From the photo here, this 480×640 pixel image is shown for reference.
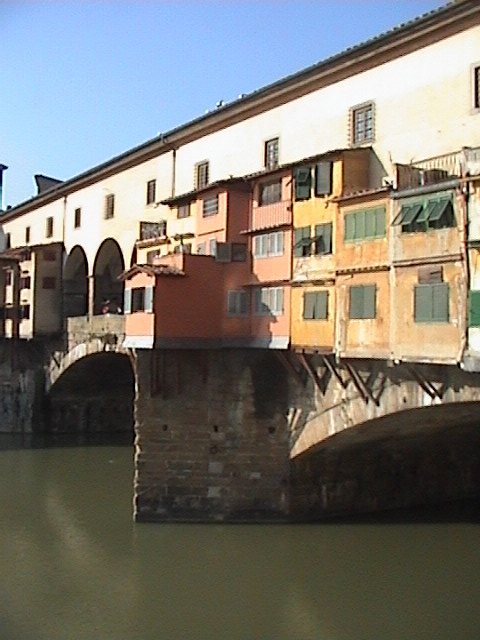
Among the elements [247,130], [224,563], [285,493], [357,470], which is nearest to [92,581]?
[224,563]

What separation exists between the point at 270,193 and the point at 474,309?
6.95 meters

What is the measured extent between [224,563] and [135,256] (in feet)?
43.6

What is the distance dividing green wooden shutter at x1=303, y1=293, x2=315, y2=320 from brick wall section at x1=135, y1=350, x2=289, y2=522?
83.4 inches

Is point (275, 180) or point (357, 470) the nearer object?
point (275, 180)

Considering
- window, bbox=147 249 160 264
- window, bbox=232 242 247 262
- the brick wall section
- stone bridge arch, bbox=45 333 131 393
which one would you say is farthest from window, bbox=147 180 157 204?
the brick wall section

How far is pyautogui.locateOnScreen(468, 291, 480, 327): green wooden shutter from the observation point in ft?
44.0

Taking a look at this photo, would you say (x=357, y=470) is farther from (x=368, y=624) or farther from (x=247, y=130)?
(x=247, y=130)

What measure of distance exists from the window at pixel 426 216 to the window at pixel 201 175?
934 cm

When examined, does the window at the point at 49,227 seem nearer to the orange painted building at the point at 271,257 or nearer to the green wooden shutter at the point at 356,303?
the orange painted building at the point at 271,257

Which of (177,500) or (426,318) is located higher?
(426,318)

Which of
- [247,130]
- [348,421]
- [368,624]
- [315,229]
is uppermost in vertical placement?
[247,130]

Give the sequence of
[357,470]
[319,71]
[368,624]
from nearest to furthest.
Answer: [368,624]
[319,71]
[357,470]

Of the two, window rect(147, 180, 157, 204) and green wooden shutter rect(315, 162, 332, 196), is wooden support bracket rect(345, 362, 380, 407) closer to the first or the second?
green wooden shutter rect(315, 162, 332, 196)

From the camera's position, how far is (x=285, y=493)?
19375 millimetres
